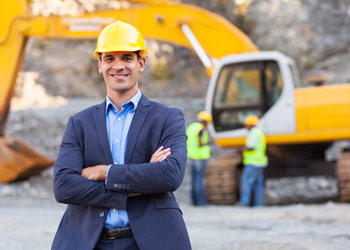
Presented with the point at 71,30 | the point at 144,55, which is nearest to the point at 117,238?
the point at 144,55

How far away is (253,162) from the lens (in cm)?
1035

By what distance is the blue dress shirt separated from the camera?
103 inches

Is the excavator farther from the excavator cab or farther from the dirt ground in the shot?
the dirt ground

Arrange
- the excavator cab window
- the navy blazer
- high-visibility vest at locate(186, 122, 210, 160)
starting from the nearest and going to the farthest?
the navy blazer, the excavator cab window, high-visibility vest at locate(186, 122, 210, 160)

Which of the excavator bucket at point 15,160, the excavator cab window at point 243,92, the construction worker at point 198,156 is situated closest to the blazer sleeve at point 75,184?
the excavator bucket at point 15,160

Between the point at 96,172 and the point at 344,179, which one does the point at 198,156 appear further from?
the point at 96,172

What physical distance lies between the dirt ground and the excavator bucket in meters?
0.59

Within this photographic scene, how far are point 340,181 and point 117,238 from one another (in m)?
8.17

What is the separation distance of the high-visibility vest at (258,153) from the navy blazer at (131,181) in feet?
24.2

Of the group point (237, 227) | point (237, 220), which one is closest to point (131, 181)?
point (237, 227)

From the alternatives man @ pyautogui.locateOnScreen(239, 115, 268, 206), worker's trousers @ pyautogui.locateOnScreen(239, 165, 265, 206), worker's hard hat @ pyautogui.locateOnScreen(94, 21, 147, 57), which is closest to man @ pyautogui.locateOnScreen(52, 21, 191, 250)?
worker's hard hat @ pyautogui.locateOnScreen(94, 21, 147, 57)

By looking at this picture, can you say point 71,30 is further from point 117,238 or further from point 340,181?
point 117,238

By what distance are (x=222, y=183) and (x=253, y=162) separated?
82 cm

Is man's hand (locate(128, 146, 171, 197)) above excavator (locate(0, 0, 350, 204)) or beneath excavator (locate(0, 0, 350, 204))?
beneath
